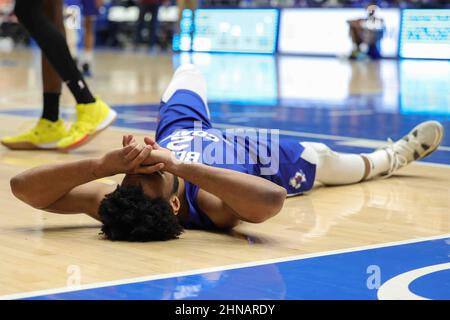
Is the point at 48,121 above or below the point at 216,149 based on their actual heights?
below

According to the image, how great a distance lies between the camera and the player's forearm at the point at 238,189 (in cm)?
263

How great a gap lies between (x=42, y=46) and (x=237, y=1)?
545 inches

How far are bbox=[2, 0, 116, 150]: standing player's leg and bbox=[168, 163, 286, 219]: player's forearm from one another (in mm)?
1906

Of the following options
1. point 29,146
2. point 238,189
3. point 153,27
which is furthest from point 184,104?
point 153,27

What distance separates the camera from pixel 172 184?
272 cm

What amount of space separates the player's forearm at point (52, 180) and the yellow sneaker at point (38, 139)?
182 cm

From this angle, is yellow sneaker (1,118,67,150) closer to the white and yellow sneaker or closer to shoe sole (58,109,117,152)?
shoe sole (58,109,117,152)

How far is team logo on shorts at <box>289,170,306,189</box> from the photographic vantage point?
3.35 meters

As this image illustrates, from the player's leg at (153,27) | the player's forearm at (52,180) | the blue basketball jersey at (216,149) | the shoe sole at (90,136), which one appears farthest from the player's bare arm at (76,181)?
the player's leg at (153,27)

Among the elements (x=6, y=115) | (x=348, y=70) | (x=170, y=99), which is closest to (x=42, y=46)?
(x=170, y=99)

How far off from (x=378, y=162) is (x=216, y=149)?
1.00 meters

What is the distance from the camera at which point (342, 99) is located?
7.71m
